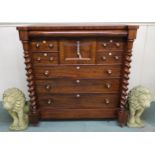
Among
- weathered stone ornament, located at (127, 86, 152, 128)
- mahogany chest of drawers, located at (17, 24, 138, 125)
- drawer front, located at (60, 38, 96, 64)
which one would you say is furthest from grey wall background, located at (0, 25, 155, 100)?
drawer front, located at (60, 38, 96, 64)

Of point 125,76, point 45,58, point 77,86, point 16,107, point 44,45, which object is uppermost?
point 44,45

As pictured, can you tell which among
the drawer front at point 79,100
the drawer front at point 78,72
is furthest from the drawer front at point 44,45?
the drawer front at point 79,100

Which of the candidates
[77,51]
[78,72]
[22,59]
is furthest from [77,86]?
[22,59]

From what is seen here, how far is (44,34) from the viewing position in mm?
1579

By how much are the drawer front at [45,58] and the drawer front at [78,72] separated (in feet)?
0.17

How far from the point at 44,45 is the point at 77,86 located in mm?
449

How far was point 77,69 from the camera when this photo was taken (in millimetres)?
1754

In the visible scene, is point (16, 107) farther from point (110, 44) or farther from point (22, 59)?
point (110, 44)

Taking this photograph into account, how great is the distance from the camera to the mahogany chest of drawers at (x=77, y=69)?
159cm

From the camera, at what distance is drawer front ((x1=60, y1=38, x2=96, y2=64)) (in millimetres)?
1651

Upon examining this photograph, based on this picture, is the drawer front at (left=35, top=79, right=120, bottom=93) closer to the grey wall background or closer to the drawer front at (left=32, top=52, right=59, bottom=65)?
the drawer front at (left=32, top=52, right=59, bottom=65)
